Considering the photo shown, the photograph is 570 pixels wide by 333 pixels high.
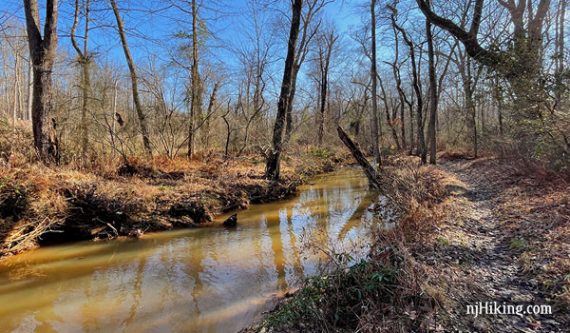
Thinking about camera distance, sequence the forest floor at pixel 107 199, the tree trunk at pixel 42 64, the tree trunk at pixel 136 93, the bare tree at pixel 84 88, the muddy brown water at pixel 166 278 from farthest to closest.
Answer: the tree trunk at pixel 136 93, the bare tree at pixel 84 88, the tree trunk at pixel 42 64, the forest floor at pixel 107 199, the muddy brown water at pixel 166 278

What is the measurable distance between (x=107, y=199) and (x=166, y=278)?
3315 millimetres

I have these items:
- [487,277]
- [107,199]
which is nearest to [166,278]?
[107,199]

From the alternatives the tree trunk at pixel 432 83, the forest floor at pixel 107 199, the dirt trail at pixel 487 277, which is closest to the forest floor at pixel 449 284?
the dirt trail at pixel 487 277

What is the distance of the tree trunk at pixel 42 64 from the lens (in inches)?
334

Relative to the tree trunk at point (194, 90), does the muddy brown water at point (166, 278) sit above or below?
below

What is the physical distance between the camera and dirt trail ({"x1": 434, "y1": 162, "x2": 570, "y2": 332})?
300cm

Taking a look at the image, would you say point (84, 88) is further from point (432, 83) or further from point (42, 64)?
point (432, 83)

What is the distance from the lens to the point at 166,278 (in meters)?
5.79

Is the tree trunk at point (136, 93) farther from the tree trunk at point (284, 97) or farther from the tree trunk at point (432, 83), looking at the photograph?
the tree trunk at point (432, 83)

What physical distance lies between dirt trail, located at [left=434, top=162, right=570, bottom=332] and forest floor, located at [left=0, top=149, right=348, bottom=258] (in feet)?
21.7

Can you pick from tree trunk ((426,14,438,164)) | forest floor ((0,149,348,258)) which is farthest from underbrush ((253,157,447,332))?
tree trunk ((426,14,438,164))

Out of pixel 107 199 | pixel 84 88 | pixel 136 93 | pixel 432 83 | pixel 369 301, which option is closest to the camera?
pixel 369 301

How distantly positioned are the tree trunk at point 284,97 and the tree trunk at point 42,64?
7.47m

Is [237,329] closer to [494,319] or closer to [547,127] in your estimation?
[494,319]
